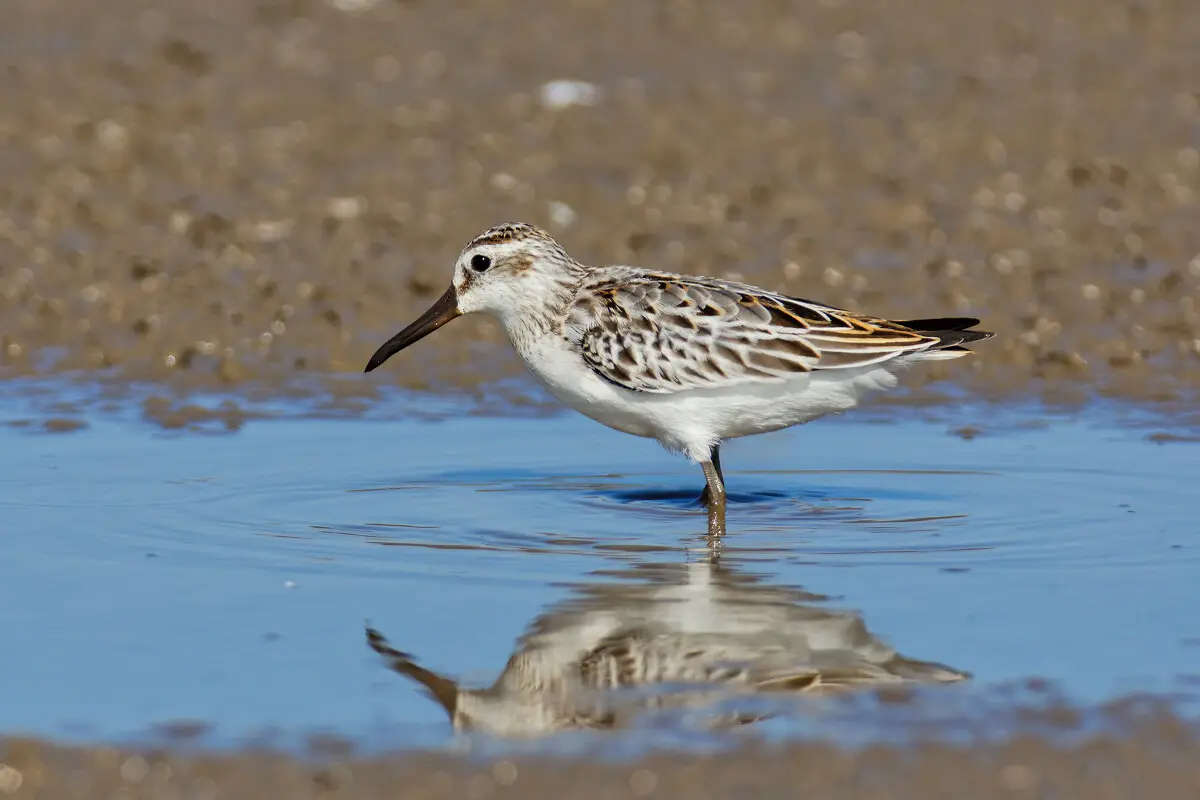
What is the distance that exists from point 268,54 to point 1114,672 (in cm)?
1661

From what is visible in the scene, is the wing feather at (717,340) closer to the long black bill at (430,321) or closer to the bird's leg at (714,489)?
the bird's leg at (714,489)

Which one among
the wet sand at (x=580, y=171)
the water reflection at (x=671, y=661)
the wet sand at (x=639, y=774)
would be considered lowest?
the wet sand at (x=639, y=774)

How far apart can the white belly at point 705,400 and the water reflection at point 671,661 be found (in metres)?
1.83

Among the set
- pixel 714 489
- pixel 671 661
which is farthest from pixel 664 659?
pixel 714 489

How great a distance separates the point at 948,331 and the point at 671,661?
384 cm

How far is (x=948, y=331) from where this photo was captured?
38.9ft

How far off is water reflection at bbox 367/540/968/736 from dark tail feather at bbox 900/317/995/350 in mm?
2382

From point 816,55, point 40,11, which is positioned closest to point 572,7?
point 816,55

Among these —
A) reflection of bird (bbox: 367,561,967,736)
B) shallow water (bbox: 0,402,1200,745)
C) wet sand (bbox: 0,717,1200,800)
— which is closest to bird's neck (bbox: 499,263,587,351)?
shallow water (bbox: 0,402,1200,745)

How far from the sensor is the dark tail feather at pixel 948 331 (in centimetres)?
1177

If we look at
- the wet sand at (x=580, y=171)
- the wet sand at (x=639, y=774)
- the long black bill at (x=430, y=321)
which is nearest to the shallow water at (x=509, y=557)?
the wet sand at (x=639, y=774)

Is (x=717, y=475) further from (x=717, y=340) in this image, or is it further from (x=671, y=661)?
(x=671, y=661)

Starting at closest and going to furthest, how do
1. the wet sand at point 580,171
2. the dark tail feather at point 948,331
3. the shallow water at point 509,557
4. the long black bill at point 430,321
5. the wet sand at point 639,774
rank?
the wet sand at point 639,774, the shallow water at point 509,557, the dark tail feather at point 948,331, the long black bill at point 430,321, the wet sand at point 580,171

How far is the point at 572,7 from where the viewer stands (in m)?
24.5
